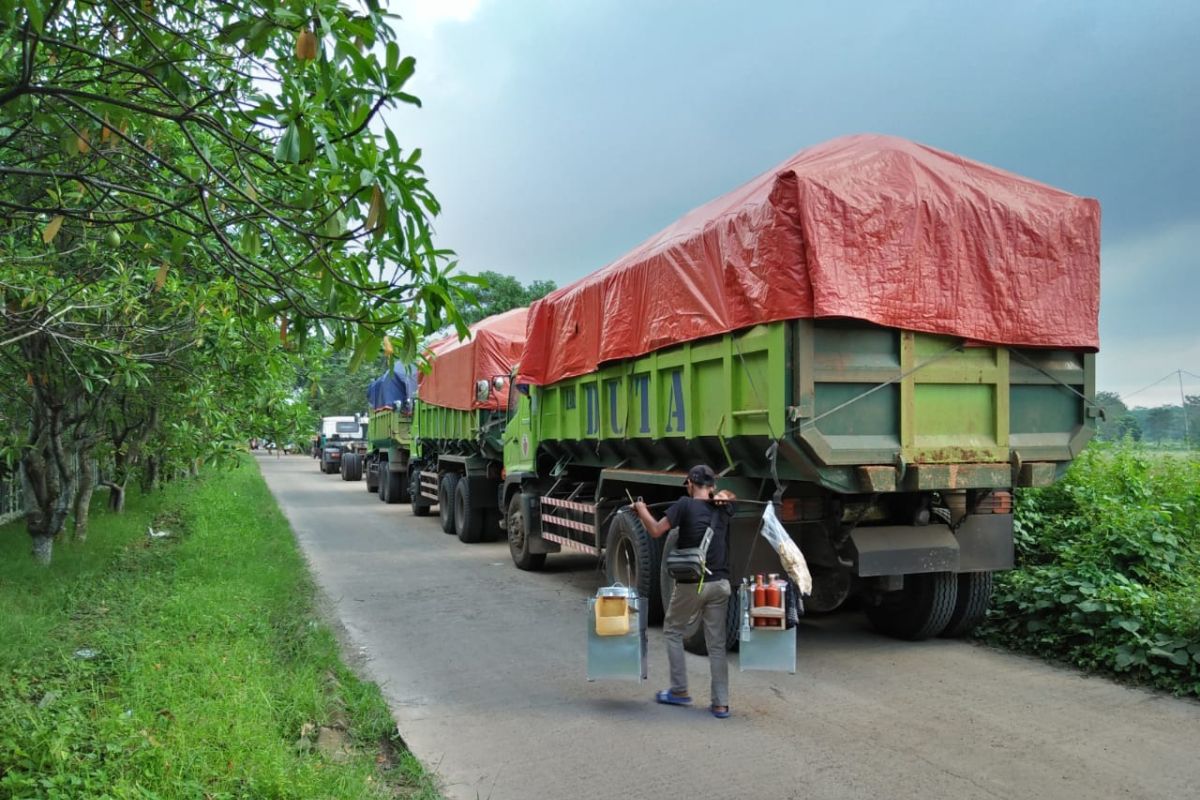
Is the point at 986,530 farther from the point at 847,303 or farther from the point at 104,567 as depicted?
the point at 104,567

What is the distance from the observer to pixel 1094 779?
4.28 metres

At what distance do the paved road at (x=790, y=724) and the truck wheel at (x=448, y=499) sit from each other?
7036 millimetres

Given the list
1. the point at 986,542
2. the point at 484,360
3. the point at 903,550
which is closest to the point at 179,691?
the point at 903,550

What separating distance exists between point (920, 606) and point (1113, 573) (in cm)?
155

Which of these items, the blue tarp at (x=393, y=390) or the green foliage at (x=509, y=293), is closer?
the blue tarp at (x=393, y=390)

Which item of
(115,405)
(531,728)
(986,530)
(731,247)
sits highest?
(731,247)

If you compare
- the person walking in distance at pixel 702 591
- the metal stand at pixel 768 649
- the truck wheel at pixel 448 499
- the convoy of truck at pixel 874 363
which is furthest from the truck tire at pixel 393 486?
the metal stand at pixel 768 649

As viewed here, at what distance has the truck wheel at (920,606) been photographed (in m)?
6.82

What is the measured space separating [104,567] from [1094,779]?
9.63m

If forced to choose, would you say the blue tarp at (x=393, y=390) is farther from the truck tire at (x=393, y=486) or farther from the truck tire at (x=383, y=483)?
the truck tire at (x=393, y=486)

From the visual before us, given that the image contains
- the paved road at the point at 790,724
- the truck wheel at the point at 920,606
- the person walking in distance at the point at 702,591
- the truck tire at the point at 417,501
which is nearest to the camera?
the paved road at the point at 790,724

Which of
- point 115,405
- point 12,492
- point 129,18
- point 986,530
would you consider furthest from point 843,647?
point 12,492

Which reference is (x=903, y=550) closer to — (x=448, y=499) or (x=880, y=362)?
(x=880, y=362)

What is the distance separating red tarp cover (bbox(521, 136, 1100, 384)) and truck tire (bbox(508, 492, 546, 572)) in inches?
192
